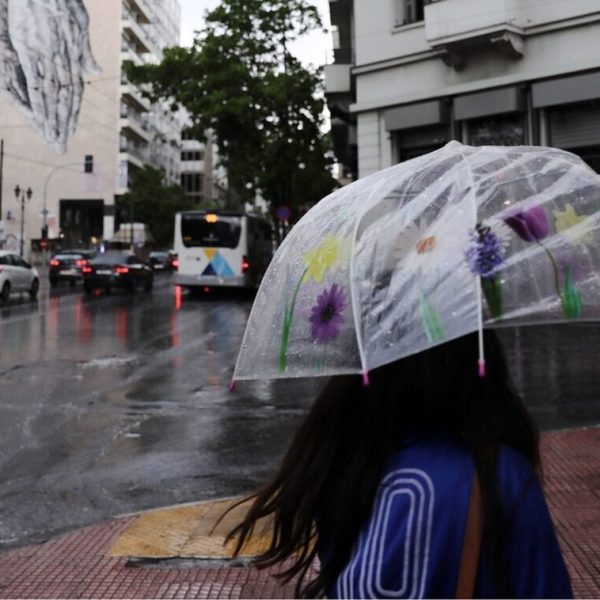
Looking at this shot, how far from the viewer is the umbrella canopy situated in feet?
5.90

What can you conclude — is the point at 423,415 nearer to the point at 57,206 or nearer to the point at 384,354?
the point at 384,354

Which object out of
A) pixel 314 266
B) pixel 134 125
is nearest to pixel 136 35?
pixel 134 125

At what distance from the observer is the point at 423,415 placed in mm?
1665

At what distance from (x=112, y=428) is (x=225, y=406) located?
158cm

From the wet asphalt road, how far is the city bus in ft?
42.8

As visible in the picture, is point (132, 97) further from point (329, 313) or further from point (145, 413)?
point (329, 313)

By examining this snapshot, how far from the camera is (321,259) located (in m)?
2.08

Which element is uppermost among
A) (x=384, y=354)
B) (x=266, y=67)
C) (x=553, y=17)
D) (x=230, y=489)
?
(x=266, y=67)

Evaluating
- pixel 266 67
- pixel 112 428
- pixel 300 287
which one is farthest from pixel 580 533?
pixel 266 67

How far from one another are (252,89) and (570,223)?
32636 mm

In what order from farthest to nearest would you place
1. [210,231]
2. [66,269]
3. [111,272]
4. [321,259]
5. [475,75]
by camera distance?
[66,269], [111,272], [210,231], [475,75], [321,259]

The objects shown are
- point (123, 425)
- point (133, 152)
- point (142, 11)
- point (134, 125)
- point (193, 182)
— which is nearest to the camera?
point (123, 425)

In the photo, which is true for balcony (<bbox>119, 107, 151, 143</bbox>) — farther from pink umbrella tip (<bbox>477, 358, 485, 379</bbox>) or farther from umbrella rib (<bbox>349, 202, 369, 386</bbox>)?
pink umbrella tip (<bbox>477, 358, 485, 379</bbox>)

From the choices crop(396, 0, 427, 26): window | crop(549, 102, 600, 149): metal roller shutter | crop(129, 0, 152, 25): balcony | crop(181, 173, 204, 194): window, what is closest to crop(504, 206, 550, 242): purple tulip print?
crop(549, 102, 600, 149): metal roller shutter
